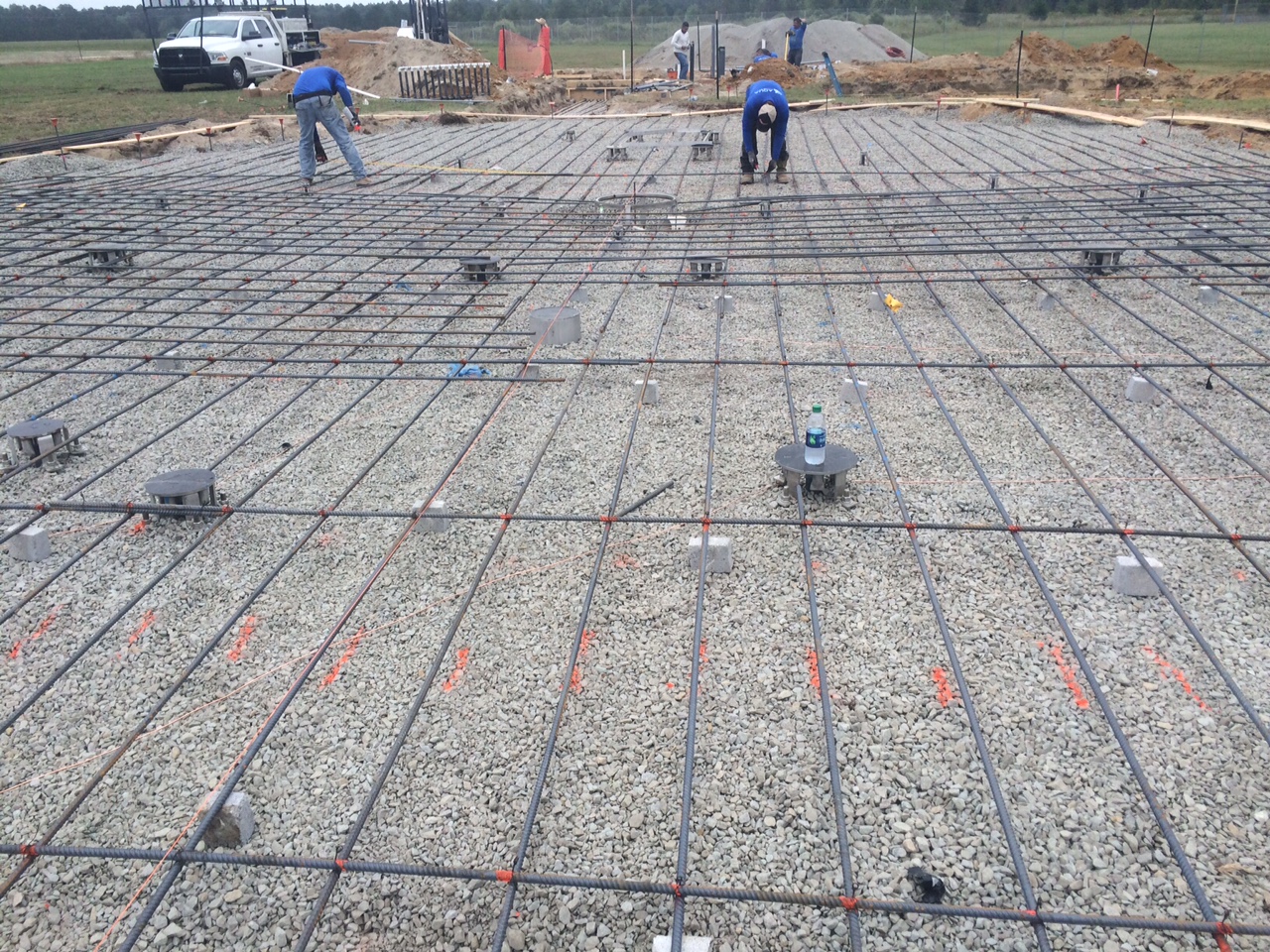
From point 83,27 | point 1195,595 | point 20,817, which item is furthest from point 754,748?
point 83,27

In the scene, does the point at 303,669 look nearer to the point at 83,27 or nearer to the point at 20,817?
the point at 20,817

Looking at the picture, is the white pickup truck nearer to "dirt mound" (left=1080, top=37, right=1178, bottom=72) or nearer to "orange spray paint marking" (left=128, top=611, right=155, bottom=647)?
"orange spray paint marking" (left=128, top=611, right=155, bottom=647)

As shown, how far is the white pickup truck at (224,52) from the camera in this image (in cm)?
1781

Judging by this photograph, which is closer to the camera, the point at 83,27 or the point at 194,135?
the point at 194,135

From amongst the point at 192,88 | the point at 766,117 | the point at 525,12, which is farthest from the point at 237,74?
the point at 525,12

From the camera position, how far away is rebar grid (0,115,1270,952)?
2.27 metres

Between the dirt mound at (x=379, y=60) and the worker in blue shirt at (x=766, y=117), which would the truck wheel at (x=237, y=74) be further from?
the worker in blue shirt at (x=766, y=117)

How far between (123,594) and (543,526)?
1607mm

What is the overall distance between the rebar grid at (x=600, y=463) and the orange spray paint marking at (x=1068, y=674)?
0.11 feet

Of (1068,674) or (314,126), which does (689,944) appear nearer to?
(1068,674)

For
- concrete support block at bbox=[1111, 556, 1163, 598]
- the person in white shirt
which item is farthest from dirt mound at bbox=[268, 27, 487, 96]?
concrete support block at bbox=[1111, 556, 1163, 598]

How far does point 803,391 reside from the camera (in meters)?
4.95

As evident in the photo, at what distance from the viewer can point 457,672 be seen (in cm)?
296

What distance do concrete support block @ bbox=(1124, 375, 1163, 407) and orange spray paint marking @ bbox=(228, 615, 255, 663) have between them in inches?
166
